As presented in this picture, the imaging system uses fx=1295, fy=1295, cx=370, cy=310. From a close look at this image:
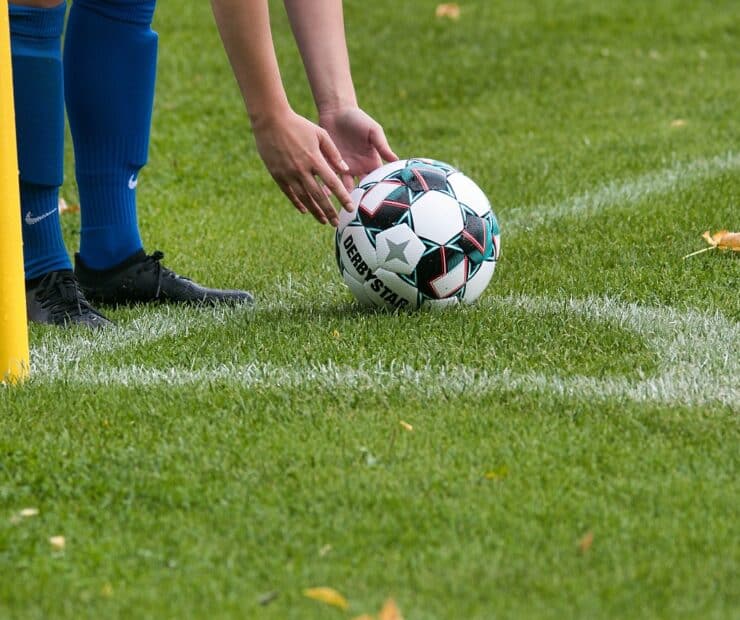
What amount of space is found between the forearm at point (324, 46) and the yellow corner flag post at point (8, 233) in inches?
35.0

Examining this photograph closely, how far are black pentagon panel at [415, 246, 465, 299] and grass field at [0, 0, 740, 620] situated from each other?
101 mm

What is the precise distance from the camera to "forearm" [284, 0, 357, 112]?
142 inches

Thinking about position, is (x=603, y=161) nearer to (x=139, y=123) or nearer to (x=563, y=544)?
(x=139, y=123)

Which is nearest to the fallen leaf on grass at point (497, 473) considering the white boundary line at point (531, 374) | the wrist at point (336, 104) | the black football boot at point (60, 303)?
the white boundary line at point (531, 374)

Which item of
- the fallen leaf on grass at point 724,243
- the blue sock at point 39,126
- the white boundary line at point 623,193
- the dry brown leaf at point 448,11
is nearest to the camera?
the blue sock at point 39,126

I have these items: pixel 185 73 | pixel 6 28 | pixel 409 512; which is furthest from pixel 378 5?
pixel 409 512

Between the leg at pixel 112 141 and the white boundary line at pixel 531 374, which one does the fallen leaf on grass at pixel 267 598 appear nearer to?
the white boundary line at pixel 531 374

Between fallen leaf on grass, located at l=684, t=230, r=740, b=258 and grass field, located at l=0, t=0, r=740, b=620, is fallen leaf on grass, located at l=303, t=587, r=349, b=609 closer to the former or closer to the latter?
grass field, located at l=0, t=0, r=740, b=620

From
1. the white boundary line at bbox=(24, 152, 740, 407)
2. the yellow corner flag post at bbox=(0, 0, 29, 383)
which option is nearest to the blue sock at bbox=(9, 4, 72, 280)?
the white boundary line at bbox=(24, 152, 740, 407)

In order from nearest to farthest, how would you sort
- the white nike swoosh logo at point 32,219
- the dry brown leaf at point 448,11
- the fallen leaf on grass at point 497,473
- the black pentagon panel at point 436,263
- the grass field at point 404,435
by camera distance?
1. the grass field at point 404,435
2. the fallen leaf on grass at point 497,473
3. the black pentagon panel at point 436,263
4. the white nike swoosh logo at point 32,219
5. the dry brown leaf at point 448,11

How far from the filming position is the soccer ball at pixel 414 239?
3588 mm

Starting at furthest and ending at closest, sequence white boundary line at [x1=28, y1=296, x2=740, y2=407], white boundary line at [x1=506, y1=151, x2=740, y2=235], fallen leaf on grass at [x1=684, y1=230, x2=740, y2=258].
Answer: white boundary line at [x1=506, y1=151, x2=740, y2=235], fallen leaf on grass at [x1=684, y1=230, x2=740, y2=258], white boundary line at [x1=28, y1=296, x2=740, y2=407]

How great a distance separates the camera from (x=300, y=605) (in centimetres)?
213

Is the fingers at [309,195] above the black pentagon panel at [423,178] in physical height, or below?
above
